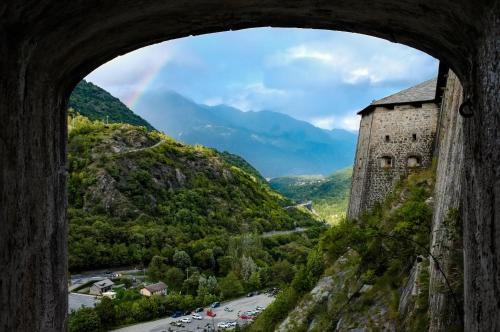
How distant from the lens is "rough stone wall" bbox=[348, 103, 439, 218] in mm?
18422

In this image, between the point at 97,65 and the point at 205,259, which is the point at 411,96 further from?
the point at 205,259

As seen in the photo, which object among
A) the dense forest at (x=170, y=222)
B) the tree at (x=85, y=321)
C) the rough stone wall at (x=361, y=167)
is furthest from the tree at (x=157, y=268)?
the rough stone wall at (x=361, y=167)

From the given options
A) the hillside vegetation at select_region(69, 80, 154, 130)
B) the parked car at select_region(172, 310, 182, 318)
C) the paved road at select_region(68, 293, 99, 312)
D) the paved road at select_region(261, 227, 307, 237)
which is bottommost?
the parked car at select_region(172, 310, 182, 318)

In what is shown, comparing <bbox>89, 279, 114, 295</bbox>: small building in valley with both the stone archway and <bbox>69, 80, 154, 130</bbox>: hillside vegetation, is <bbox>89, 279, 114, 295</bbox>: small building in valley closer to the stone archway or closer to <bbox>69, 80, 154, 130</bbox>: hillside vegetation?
the stone archway

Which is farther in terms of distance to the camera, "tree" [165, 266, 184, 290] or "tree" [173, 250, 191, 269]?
"tree" [173, 250, 191, 269]

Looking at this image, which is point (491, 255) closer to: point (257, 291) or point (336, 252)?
point (336, 252)

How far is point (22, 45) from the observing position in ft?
7.79

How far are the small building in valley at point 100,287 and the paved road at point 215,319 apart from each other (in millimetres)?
9112

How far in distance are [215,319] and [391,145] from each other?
33.3 metres

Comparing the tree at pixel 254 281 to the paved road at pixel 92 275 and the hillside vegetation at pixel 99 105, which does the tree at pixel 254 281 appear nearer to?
the paved road at pixel 92 275

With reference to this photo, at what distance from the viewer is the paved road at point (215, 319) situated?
42.2 metres

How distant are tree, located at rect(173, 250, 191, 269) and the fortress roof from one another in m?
45.5

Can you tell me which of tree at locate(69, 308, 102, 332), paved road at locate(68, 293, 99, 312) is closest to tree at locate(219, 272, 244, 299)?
paved road at locate(68, 293, 99, 312)

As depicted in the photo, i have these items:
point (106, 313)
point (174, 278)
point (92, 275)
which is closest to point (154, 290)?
point (174, 278)
